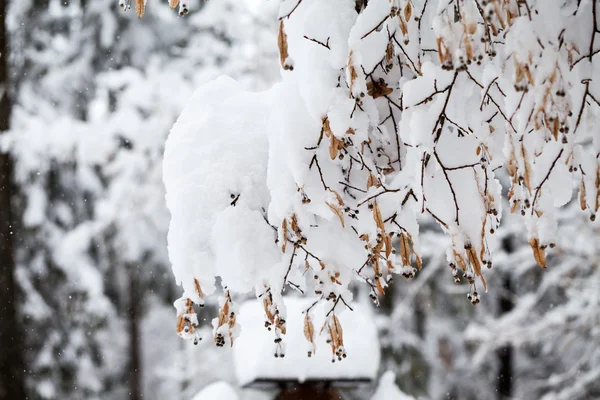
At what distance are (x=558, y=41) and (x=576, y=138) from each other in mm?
231

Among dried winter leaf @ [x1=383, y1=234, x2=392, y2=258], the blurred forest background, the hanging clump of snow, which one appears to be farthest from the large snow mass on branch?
the blurred forest background

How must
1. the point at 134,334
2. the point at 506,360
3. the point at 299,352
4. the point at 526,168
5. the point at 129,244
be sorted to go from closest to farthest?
the point at 526,168, the point at 299,352, the point at 129,244, the point at 506,360, the point at 134,334

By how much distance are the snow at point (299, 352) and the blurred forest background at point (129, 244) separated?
3.80 m

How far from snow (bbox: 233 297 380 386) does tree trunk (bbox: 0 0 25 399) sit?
6474 mm

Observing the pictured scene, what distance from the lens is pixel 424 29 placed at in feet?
5.64

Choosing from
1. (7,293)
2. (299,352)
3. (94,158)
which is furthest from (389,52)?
(7,293)

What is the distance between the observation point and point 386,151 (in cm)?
179

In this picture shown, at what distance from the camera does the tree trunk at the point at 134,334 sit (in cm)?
1059

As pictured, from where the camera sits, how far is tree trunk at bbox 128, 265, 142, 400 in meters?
10.6

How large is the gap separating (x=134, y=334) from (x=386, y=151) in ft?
32.0

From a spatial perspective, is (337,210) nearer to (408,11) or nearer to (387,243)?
(387,243)

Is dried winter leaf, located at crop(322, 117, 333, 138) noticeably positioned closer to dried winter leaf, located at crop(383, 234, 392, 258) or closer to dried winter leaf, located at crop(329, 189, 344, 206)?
dried winter leaf, located at crop(329, 189, 344, 206)

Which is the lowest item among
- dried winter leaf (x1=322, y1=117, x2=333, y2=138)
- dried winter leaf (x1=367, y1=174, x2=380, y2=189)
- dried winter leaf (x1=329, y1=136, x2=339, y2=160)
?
dried winter leaf (x1=367, y1=174, x2=380, y2=189)

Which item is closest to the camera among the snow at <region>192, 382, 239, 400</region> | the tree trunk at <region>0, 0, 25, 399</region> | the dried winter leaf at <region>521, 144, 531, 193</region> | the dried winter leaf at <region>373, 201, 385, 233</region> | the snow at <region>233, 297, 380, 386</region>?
the dried winter leaf at <region>521, 144, 531, 193</region>
